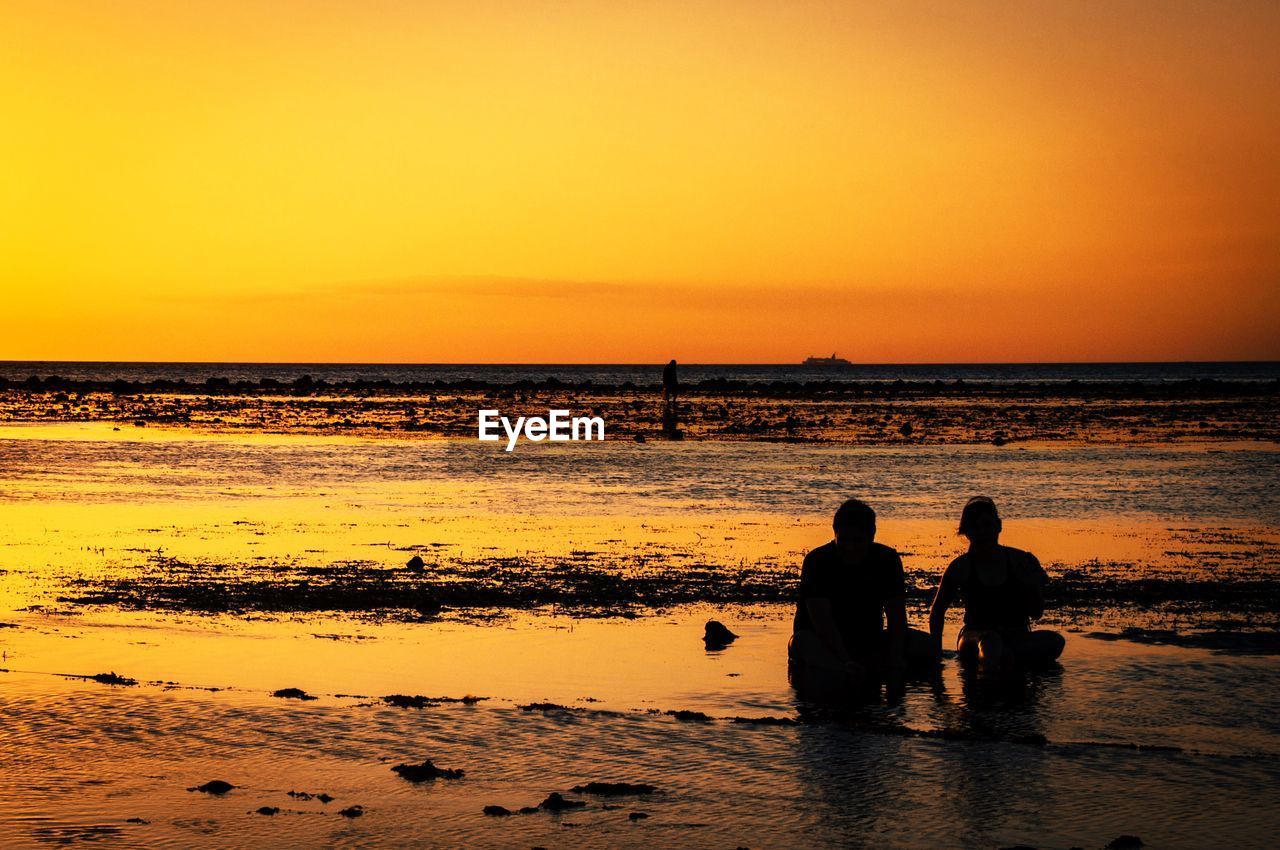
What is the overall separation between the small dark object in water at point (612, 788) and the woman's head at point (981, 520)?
4.19 metres

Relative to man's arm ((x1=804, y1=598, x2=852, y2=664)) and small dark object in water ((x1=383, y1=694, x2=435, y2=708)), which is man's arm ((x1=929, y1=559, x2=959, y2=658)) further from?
small dark object in water ((x1=383, y1=694, x2=435, y2=708))

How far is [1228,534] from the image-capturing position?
18766 millimetres

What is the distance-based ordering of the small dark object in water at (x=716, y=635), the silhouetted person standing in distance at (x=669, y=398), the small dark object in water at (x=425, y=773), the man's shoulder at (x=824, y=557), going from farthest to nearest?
1. the silhouetted person standing in distance at (x=669, y=398)
2. the small dark object in water at (x=716, y=635)
3. the man's shoulder at (x=824, y=557)
4. the small dark object in water at (x=425, y=773)

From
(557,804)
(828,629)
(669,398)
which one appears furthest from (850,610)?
(669,398)

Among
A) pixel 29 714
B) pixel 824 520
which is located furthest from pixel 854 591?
pixel 824 520

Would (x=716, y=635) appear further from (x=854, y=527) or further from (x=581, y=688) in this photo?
(x=854, y=527)

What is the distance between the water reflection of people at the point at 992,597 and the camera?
34.6ft

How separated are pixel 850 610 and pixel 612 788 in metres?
3.35

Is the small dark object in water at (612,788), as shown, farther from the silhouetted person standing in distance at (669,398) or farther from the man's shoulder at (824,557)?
the silhouetted person standing in distance at (669,398)

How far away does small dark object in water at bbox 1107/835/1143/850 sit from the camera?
6.48m

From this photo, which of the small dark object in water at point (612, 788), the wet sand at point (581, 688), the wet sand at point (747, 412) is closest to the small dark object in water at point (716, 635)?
the wet sand at point (581, 688)

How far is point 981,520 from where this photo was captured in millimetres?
10578

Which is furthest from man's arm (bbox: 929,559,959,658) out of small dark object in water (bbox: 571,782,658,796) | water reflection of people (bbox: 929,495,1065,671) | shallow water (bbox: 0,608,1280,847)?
small dark object in water (bbox: 571,782,658,796)

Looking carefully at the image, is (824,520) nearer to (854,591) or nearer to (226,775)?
(854,591)
